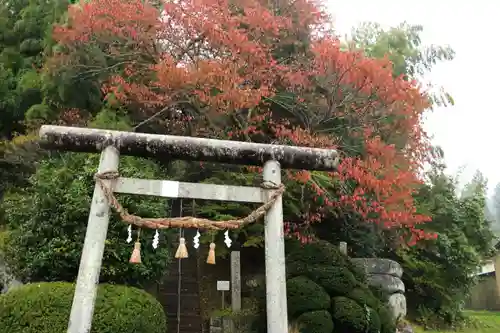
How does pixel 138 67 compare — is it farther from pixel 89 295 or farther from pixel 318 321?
pixel 89 295

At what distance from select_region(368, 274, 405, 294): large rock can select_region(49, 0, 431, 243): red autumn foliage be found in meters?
2.04

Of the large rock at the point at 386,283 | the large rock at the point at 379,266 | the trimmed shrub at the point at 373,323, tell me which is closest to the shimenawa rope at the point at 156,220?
the trimmed shrub at the point at 373,323

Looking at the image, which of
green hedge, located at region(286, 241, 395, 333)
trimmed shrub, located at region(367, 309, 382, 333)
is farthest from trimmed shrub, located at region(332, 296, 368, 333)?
trimmed shrub, located at region(367, 309, 382, 333)

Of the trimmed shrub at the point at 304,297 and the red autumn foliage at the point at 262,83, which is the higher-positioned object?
the red autumn foliage at the point at 262,83

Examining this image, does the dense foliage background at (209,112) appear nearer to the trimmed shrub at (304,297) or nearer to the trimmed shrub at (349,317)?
the trimmed shrub at (304,297)

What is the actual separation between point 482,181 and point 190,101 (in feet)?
45.0

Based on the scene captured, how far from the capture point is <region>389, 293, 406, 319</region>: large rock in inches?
565

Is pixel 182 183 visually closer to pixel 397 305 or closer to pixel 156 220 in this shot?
pixel 156 220

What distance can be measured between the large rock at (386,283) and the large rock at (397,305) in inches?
6.2

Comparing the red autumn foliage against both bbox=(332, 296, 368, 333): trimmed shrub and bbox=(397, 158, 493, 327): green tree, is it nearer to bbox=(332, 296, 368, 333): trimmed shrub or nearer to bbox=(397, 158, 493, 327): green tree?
bbox=(332, 296, 368, 333): trimmed shrub

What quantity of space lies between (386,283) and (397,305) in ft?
2.34

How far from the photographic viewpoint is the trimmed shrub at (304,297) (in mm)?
11117

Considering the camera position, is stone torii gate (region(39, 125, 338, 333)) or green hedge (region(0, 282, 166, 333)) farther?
green hedge (region(0, 282, 166, 333))

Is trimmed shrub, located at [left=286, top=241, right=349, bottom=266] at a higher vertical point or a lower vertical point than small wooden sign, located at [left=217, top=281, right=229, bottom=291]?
higher
